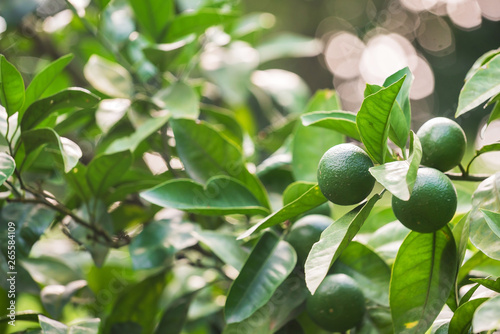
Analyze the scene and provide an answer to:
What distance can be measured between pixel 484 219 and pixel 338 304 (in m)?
0.22

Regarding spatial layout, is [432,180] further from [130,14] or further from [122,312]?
[130,14]

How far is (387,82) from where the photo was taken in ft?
2.09

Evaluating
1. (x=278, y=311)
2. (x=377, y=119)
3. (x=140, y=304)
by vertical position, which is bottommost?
(x=140, y=304)

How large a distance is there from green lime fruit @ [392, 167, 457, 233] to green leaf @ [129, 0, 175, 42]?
0.68 m

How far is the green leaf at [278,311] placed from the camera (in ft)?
2.26

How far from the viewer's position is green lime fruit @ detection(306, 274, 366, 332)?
→ 645 mm

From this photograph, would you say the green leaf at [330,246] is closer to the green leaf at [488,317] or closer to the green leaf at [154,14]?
the green leaf at [488,317]

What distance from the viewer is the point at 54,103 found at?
0.73 metres

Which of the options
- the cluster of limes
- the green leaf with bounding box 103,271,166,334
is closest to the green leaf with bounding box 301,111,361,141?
the cluster of limes

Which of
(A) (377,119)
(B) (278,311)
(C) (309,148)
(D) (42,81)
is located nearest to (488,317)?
(A) (377,119)

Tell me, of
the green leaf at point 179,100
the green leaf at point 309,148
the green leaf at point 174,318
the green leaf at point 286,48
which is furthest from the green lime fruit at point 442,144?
the green leaf at point 286,48

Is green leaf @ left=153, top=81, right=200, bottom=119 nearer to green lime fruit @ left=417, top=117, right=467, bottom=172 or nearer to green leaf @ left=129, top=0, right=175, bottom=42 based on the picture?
green leaf @ left=129, top=0, right=175, bottom=42

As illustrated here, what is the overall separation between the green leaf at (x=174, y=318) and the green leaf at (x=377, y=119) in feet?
1.66

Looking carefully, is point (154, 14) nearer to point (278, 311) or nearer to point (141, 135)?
point (141, 135)
